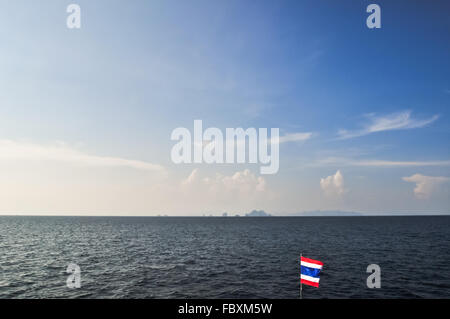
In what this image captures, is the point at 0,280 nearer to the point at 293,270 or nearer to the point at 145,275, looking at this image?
the point at 145,275

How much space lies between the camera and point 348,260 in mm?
38781

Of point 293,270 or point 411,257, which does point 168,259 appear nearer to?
point 293,270
